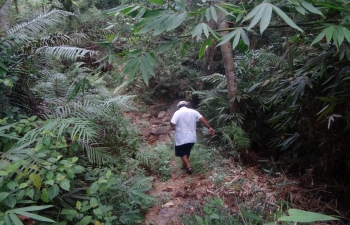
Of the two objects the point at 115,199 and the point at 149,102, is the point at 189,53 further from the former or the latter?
the point at 115,199

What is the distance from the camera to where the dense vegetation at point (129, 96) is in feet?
6.46

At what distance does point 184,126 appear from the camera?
5.61 meters

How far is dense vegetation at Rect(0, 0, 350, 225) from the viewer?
1968 mm

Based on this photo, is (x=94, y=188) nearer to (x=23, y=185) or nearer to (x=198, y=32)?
(x=23, y=185)

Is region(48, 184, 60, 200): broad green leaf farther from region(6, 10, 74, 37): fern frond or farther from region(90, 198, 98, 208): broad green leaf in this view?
region(6, 10, 74, 37): fern frond

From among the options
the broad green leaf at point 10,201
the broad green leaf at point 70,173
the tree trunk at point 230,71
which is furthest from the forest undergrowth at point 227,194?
the broad green leaf at point 10,201

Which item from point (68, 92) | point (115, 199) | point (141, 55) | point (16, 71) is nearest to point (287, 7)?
point (141, 55)

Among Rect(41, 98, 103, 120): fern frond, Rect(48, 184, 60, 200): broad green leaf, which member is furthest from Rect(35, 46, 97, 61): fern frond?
Rect(48, 184, 60, 200): broad green leaf

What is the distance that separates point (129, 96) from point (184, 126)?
1.30 meters

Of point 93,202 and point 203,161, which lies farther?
point 203,161

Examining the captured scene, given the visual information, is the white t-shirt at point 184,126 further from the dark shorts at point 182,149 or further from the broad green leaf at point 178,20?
the broad green leaf at point 178,20

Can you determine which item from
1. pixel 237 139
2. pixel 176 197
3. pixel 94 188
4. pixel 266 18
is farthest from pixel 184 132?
pixel 266 18

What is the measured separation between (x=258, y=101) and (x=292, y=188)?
2.31m

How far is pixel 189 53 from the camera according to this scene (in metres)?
10.1
